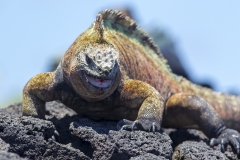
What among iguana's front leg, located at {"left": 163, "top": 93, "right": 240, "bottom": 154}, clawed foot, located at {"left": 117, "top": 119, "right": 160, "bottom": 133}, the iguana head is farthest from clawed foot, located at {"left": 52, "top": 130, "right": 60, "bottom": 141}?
iguana's front leg, located at {"left": 163, "top": 93, "right": 240, "bottom": 154}

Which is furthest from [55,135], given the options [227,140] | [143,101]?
[227,140]

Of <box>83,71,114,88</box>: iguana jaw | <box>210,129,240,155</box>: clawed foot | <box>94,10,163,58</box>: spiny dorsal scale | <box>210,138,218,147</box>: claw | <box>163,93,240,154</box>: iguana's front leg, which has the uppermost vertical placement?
<box>94,10,163,58</box>: spiny dorsal scale

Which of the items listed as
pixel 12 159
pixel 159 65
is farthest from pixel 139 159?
pixel 159 65

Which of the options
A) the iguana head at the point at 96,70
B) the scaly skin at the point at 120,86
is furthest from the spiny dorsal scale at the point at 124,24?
the iguana head at the point at 96,70

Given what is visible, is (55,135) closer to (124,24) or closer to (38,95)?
(38,95)

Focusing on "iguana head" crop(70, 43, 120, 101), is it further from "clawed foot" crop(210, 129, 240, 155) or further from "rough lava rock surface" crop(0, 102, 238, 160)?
"clawed foot" crop(210, 129, 240, 155)

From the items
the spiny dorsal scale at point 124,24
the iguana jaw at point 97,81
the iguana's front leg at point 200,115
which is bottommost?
the iguana's front leg at point 200,115

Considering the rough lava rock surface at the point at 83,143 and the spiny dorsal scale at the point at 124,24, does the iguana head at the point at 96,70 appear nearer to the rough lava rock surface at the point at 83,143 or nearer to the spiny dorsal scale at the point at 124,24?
the rough lava rock surface at the point at 83,143
